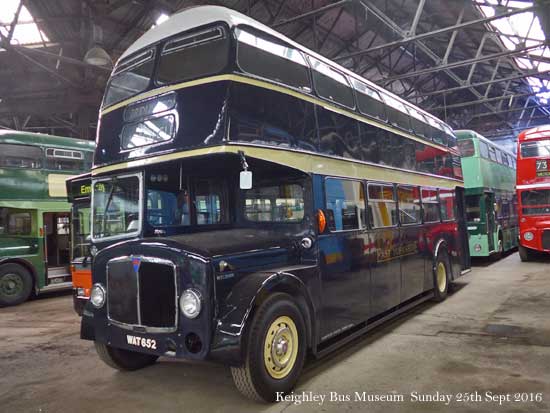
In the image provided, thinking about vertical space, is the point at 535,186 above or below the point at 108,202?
above

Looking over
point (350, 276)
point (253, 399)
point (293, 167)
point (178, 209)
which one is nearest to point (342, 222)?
point (350, 276)

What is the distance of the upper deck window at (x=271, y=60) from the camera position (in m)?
3.72

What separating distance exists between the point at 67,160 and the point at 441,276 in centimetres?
888

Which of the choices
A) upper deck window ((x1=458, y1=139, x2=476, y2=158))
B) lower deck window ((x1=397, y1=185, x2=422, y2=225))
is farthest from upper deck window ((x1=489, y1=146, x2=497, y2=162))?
lower deck window ((x1=397, y1=185, x2=422, y2=225))

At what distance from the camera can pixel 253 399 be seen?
3346 mm

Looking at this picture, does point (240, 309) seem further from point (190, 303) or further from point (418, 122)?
point (418, 122)

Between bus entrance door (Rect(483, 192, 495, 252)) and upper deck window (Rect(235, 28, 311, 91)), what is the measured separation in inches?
360

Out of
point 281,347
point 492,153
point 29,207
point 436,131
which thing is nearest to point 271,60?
point 281,347

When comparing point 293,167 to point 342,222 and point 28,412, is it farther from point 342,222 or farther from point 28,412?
point 28,412

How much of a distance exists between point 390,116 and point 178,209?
347cm

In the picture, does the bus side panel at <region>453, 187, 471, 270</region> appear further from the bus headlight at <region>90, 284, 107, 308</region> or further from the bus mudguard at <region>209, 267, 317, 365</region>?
the bus headlight at <region>90, 284, 107, 308</region>

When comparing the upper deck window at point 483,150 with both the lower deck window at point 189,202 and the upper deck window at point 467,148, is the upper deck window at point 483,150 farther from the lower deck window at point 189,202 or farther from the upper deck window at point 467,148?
the lower deck window at point 189,202

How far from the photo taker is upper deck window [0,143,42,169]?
9180 millimetres

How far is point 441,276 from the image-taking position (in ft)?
24.3
